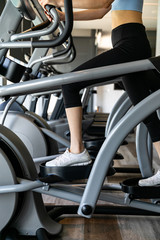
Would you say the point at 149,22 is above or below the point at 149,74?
below

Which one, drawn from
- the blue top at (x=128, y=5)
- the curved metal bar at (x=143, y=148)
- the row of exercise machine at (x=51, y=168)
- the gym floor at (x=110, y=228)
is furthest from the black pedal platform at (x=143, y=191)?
the blue top at (x=128, y=5)

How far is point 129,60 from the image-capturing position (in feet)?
4.38

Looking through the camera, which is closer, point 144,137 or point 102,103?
point 144,137

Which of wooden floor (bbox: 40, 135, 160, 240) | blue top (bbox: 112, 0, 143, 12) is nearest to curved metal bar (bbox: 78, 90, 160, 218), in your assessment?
wooden floor (bbox: 40, 135, 160, 240)

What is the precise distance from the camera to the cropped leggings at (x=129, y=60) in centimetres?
130

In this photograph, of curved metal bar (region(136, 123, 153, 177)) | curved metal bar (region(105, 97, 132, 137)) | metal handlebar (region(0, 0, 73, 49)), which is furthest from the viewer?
curved metal bar (region(105, 97, 132, 137))

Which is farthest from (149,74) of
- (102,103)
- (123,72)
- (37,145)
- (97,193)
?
(102,103)

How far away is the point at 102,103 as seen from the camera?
11.8 m

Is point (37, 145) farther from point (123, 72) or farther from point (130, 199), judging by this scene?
point (123, 72)

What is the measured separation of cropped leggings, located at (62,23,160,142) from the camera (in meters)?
1.30

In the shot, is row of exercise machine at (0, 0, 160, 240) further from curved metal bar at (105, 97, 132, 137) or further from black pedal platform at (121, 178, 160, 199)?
curved metal bar at (105, 97, 132, 137)

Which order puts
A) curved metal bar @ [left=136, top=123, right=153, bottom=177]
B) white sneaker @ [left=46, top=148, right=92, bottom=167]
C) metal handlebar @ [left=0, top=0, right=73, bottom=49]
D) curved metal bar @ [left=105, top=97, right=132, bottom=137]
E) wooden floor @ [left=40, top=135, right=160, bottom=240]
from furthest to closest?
curved metal bar @ [left=105, top=97, right=132, bottom=137] < curved metal bar @ [left=136, top=123, right=153, bottom=177] < wooden floor @ [left=40, top=135, right=160, bottom=240] < white sneaker @ [left=46, top=148, right=92, bottom=167] < metal handlebar @ [left=0, top=0, right=73, bottom=49]

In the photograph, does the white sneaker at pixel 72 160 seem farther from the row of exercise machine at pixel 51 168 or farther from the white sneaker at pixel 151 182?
the white sneaker at pixel 151 182

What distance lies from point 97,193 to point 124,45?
0.61 metres
